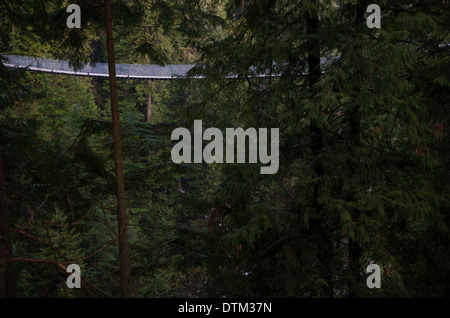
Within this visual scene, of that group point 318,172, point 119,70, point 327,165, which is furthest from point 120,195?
point 119,70

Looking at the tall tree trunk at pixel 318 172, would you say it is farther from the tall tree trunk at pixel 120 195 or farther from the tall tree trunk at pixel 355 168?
the tall tree trunk at pixel 120 195

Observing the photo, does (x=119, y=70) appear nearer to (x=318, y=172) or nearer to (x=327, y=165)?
(x=318, y=172)

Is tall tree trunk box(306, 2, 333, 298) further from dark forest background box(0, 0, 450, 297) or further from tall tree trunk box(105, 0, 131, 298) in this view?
tall tree trunk box(105, 0, 131, 298)

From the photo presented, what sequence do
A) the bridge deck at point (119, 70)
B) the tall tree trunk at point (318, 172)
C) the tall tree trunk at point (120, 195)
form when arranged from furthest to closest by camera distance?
the bridge deck at point (119, 70)
the tall tree trunk at point (120, 195)
the tall tree trunk at point (318, 172)

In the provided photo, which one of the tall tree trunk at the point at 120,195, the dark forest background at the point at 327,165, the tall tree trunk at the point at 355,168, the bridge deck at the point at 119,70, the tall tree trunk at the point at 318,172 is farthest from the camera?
the bridge deck at the point at 119,70

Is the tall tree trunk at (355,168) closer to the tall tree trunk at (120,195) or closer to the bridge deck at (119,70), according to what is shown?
the tall tree trunk at (120,195)

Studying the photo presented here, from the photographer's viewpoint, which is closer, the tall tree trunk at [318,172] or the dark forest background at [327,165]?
the dark forest background at [327,165]

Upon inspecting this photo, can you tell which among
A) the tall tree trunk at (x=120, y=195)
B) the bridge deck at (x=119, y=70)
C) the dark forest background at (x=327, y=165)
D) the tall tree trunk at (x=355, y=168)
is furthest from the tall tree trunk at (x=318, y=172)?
the bridge deck at (x=119, y=70)

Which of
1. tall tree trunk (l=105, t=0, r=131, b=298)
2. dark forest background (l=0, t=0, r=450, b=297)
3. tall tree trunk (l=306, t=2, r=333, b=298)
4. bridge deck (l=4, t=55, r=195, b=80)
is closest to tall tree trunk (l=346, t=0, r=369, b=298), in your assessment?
dark forest background (l=0, t=0, r=450, b=297)

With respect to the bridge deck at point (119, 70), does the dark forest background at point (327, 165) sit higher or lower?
lower

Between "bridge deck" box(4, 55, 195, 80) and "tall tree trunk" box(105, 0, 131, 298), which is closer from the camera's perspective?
"tall tree trunk" box(105, 0, 131, 298)

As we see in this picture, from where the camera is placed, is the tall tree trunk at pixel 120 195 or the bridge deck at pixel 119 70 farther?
the bridge deck at pixel 119 70

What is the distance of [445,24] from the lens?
130 inches

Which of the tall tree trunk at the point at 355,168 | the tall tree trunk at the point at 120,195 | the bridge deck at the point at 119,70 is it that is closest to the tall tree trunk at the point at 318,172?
the tall tree trunk at the point at 355,168
